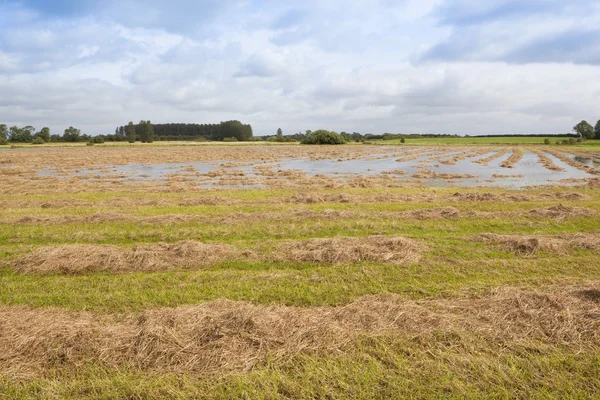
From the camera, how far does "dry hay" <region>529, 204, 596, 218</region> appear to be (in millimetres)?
12594

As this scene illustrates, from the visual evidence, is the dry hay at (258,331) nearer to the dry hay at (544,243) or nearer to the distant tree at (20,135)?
the dry hay at (544,243)

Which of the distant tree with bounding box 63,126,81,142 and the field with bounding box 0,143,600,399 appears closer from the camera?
the field with bounding box 0,143,600,399

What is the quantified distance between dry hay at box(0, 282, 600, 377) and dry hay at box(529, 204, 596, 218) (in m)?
7.74

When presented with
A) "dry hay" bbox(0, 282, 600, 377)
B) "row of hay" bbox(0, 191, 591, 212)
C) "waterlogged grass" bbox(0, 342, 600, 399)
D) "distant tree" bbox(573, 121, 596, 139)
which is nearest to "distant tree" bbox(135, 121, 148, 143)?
"row of hay" bbox(0, 191, 591, 212)

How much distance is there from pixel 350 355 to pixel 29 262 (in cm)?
779

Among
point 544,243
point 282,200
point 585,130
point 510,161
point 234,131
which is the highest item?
→ point 234,131

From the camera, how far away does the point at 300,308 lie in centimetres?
609

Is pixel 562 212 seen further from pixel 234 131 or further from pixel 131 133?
pixel 234 131

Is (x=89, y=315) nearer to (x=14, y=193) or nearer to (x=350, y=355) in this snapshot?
(x=350, y=355)

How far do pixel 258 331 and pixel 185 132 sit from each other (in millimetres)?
197037

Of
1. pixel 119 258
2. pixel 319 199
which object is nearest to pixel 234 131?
pixel 319 199

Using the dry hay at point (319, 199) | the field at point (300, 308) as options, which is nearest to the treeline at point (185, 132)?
the dry hay at point (319, 199)

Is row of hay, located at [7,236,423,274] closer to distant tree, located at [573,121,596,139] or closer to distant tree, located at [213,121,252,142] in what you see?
distant tree, located at [573,121,596,139]

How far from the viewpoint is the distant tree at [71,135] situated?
140 meters
